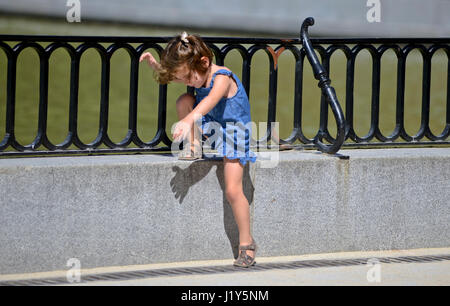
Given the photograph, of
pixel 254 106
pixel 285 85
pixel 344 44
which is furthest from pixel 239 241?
pixel 285 85

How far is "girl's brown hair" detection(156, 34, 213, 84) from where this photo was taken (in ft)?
15.2

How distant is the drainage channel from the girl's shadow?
0.25m

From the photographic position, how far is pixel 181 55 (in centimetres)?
461

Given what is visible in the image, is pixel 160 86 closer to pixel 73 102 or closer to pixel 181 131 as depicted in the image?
pixel 73 102

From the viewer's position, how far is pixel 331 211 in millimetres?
5273

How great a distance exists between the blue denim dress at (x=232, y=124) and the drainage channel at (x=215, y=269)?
0.69 metres

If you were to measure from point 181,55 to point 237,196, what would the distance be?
0.95 m

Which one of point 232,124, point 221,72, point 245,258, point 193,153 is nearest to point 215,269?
point 245,258

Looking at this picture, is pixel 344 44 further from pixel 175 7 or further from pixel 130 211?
pixel 175 7

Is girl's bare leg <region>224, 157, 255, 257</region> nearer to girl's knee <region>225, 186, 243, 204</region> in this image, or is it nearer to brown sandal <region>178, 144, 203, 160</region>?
girl's knee <region>225, 186, 243, 204</region>

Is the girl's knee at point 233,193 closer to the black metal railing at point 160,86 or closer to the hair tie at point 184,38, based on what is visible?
the black metal railing at point 160,86

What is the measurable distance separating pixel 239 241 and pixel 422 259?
126cm

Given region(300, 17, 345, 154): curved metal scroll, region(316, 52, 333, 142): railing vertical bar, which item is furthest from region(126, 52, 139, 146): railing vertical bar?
region(316, 52, 333, 142): railing vertical bar

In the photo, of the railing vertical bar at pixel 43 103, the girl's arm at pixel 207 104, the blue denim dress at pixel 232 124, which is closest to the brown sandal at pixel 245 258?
the blue denim dress at pixel 232 124
